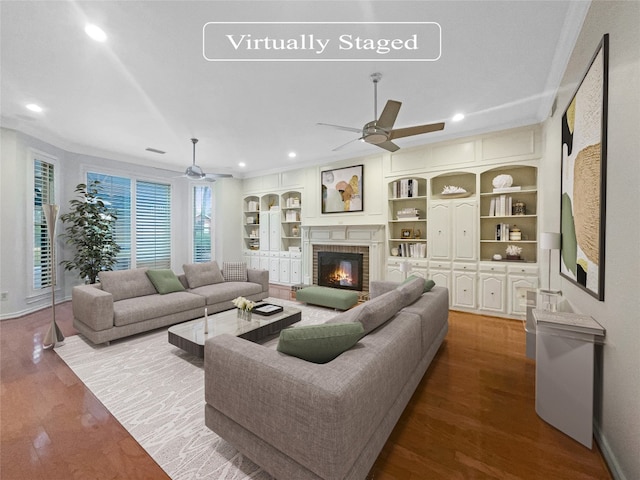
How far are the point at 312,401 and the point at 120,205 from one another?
6.48 meters

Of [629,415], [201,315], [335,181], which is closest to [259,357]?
[629,415]

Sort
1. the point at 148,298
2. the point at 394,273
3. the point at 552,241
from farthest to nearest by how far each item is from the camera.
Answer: the point at 394,273
the point at 148,298
the point at 552,241

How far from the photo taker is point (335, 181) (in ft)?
19.7

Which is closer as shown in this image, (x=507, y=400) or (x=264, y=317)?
(x=507, y=400)

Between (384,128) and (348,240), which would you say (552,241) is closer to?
(384,128)

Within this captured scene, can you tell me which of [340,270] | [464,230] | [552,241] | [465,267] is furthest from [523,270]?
[340,270]

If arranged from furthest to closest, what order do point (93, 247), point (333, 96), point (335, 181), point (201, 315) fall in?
point (335, 181) < point (93, 247) < point (201, 315) < point (333, 96)

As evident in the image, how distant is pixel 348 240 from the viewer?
5750 mm

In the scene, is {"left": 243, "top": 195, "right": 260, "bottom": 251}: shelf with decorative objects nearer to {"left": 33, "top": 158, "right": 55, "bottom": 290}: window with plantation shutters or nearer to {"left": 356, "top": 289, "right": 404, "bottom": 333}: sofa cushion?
{"left": 33, "top": 158, "right": 55, "bottom": 290}: window with plantation shutters

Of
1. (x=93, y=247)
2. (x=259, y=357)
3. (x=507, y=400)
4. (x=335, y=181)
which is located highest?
(x=335, y=181)

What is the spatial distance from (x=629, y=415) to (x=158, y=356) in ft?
11.9

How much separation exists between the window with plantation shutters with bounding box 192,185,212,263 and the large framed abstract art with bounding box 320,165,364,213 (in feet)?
10.6

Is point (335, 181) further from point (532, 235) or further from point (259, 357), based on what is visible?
point (259, 357)

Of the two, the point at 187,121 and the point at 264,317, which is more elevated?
the point at 187,121
